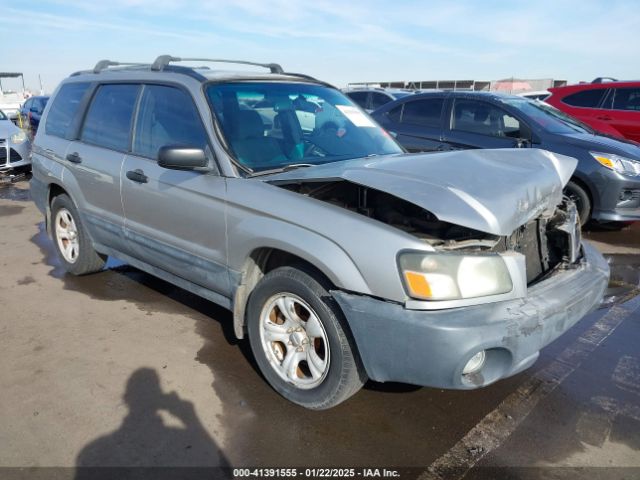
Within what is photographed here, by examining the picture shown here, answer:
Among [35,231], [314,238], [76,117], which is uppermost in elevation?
[76,117]

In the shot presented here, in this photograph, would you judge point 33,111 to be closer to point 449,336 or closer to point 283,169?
point 283,169

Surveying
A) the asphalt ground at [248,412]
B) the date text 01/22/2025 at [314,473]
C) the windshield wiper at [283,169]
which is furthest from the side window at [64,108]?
the date text 01/22/2025 at [314,473]

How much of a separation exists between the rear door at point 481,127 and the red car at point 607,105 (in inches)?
142

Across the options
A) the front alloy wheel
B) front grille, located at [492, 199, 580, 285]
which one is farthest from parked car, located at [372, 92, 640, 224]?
the front alloy wheel

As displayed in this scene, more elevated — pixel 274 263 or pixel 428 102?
pixel 428 102

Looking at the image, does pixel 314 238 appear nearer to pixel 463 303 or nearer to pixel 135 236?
pixel 463 303

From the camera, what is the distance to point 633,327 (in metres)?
3.78

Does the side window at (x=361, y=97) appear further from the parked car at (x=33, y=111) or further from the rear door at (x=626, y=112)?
the parked car at (x=33, y=111)

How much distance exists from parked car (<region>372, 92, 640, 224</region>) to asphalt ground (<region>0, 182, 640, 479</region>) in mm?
2427

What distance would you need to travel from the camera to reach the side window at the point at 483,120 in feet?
21.4

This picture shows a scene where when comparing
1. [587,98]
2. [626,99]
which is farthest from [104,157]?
[626,99]

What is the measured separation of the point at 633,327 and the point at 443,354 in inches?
95.1

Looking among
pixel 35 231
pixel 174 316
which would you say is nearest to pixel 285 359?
pixel 174 316

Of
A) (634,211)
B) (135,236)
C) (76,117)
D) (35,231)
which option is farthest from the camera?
(35,231)
